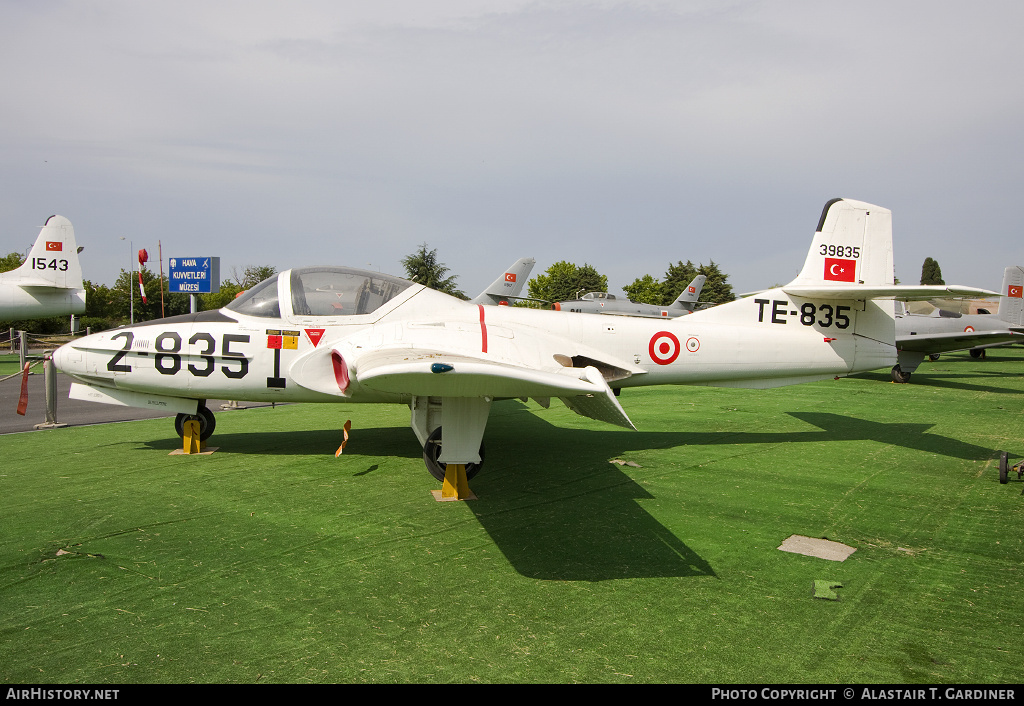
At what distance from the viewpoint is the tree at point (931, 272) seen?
92250 mm

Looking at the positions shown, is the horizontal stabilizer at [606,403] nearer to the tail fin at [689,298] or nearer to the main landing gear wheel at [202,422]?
the main landing gear wheel at [202,422]

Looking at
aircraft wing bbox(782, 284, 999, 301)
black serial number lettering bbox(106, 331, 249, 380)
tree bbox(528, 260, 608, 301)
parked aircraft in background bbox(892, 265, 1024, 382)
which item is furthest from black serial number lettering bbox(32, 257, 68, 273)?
tree bbox(528, 260, 608, 301)

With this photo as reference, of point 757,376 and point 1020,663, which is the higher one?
point 757,376

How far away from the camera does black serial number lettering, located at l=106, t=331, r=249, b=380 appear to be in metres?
7.11

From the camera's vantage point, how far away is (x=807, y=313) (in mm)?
8477

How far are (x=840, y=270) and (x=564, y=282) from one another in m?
64.0

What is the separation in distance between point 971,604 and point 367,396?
5.90 meters

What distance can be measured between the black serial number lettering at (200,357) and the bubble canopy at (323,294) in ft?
1.53

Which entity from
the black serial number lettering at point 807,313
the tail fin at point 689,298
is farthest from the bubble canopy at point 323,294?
the tail fin at point 689,298

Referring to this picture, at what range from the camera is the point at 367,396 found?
706 cm

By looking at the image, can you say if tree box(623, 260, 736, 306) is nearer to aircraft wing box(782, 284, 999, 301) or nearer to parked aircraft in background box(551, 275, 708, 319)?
parked aircraft in background box(551, 275, 708, 319)

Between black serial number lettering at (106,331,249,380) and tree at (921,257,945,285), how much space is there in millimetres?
110627

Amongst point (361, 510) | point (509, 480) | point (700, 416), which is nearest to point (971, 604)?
point (509, 480)
